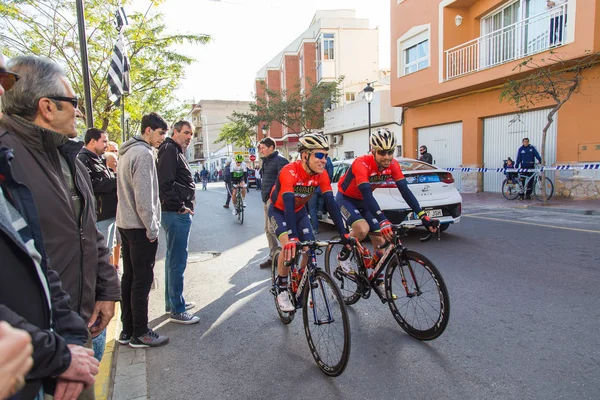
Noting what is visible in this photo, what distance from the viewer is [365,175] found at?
170 inches

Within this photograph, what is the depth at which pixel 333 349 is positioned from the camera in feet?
10.2

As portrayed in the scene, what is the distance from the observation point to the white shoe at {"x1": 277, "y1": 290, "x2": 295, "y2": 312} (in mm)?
3781

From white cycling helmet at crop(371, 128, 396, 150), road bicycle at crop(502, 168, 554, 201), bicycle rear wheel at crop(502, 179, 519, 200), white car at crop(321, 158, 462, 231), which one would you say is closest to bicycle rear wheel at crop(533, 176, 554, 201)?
road bicycle at crop(502, 168, 554, 201)

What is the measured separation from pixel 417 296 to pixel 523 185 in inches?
456

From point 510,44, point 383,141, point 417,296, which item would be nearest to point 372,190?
point 383,141

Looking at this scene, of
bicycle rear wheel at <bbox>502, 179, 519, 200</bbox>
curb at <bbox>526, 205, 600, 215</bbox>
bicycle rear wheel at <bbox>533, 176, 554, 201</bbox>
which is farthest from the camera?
bicycle rear wheel at <bbox>502, 179, 519, 200</bbox>

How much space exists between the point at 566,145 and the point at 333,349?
13.4 m

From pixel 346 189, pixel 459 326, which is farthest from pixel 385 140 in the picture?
pixel 459 326

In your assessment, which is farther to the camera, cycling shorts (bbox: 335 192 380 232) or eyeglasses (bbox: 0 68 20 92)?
cycling shorts (bbox: 335 192 380 232)

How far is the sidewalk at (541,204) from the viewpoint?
34.2ft

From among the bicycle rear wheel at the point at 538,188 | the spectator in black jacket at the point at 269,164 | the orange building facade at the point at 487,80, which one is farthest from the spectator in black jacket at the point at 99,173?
the orange building facade at the point at 487,80

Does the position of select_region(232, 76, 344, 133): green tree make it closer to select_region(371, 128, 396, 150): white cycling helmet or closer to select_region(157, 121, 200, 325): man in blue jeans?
select_region(371, 128, 396, 150): white cycling helmet

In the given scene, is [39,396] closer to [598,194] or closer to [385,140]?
[385,140]

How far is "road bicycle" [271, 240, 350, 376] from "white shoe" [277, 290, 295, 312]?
0.73 ft
